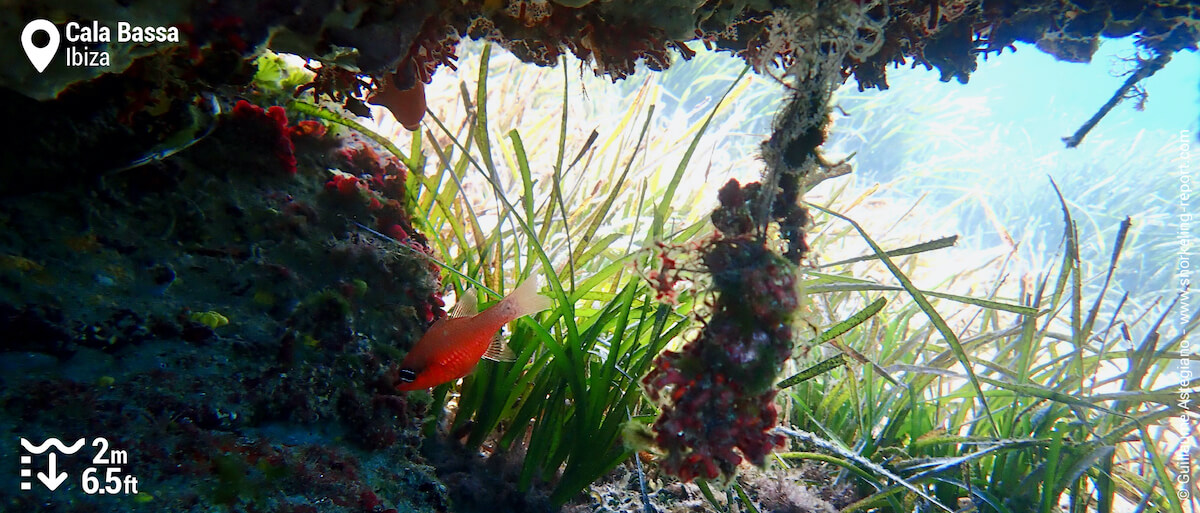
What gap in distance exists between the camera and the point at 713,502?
2.06 metres

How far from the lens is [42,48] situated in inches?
56.1

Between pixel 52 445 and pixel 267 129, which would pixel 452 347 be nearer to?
pixel 52 445

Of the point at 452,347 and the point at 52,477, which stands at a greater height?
the point at 452,347

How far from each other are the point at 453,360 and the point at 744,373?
1069 mm

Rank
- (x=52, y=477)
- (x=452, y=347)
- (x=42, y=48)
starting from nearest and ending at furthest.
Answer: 1. (x=52, y=477)
2. (x=42, y=48)
3. (x=452, y=347)

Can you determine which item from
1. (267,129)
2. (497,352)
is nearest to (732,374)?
(497,352)

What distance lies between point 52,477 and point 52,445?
3.8 inches

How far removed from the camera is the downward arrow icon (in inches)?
44.1

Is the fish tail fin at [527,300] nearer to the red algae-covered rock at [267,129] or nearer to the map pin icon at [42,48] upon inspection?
the red algae-covered rock at [267,129]

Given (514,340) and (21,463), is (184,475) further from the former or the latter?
(514,340)

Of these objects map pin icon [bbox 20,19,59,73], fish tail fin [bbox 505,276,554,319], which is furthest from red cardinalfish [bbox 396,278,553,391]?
map pin icon [bbox 20,19,59,73]

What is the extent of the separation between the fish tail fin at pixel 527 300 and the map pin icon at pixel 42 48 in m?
1.52

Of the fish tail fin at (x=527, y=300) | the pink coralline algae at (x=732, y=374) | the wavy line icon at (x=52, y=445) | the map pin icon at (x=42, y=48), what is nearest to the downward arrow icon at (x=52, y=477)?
the wavy line icon at (x=52, y=445)

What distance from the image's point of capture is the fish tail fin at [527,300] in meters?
1.97
